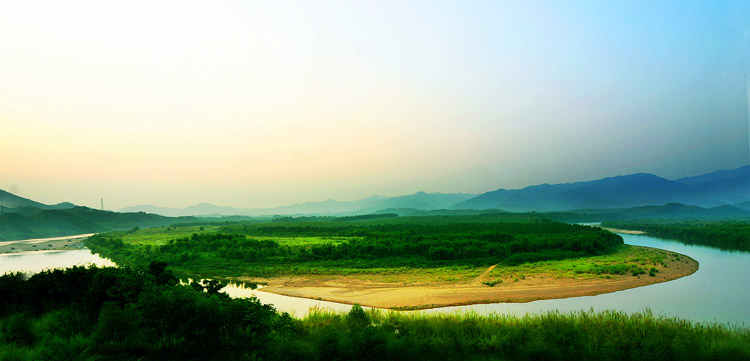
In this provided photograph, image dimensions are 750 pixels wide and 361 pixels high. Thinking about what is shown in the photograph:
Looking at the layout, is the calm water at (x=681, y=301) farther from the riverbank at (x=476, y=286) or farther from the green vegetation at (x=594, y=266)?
the green vegetation at (x=594, y=266)

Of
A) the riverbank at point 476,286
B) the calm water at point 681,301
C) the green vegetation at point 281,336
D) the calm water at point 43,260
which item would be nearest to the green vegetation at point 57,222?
the calm water at point 43,260

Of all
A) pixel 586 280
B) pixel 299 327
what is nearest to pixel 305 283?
pixel 299 327

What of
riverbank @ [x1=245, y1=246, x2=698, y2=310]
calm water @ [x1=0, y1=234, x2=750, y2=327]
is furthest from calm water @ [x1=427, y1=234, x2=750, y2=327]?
riverbank @ [x1=245, y1=246, x2=698, y2=310]

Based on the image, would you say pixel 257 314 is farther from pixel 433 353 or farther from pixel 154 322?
pixel 433 353

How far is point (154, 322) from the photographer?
1193 centimetres

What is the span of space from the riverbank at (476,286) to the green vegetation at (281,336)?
316 inches

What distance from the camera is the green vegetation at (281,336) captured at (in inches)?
448

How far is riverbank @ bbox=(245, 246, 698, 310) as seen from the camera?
23438mm

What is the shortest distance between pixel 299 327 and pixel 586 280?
22642mm

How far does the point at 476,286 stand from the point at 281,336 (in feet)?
57.9

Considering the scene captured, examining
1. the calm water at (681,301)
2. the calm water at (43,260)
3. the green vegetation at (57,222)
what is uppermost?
the green vegetation at (57,222)

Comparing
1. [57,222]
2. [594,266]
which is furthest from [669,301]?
[57,222]

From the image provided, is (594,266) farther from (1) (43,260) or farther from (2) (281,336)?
(1) (43,260)

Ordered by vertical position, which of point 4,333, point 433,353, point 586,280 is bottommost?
point 586,280
